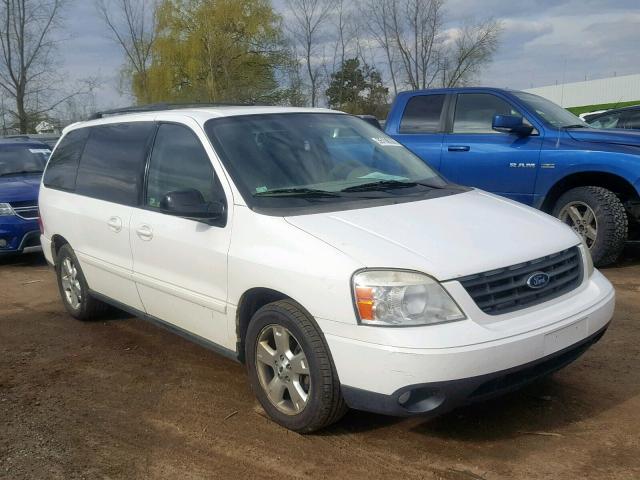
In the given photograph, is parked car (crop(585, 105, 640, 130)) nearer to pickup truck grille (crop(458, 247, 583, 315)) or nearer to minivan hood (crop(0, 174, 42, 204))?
pickup truck grille (crop(458, 247, 583, 315))

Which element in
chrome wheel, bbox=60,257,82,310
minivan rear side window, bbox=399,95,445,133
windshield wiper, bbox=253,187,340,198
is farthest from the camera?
minivan rear side window, bbox=399,95,445,133

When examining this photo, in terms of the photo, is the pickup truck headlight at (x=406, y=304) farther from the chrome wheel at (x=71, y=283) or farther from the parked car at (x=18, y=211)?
the parked car at (x=18, y=211)

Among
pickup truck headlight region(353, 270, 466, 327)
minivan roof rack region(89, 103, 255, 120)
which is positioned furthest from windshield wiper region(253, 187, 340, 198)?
minivan roof rack region(89, 103, 255, 120)

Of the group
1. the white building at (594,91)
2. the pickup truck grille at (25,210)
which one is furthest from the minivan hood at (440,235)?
the white building at (594,91)

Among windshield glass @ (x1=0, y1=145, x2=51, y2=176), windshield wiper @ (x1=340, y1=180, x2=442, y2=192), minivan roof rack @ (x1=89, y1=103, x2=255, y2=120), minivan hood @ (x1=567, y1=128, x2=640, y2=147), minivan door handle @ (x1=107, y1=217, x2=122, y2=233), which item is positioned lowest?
windshield glass @ (x1=0, y1=145, x2=51, y2=176)

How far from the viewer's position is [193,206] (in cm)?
377

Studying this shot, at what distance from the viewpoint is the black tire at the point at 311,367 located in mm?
3152

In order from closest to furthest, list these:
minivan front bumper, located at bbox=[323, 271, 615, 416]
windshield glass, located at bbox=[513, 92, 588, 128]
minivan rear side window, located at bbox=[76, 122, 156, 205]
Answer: minivan front bumper, located at bbox=[323, 271, 615, 416], minivan rear side window, located at bbox=[76, 122, 156, 205], windshield glass, located at bbox=[513, 92, 588, 128]

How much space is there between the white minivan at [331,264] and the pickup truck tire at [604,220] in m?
2.86

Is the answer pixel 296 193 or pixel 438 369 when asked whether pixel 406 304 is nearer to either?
pixel 438 369

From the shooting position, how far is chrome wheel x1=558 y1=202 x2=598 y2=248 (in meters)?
6.75

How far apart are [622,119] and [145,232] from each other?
9059 millimetres

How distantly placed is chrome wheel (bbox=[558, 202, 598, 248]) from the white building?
46.5m

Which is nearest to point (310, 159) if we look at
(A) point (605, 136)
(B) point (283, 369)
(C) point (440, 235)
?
(C) point (440, 235)
